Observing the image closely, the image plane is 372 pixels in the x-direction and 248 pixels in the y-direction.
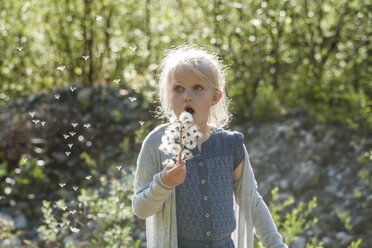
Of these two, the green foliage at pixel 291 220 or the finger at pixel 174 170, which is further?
the green foliage at pixel 291 220

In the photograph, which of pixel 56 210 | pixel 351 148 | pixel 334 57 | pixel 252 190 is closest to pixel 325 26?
pixel 334 57

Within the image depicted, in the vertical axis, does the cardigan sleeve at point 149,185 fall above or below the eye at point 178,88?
below

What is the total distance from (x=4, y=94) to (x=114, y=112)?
4.70 ft

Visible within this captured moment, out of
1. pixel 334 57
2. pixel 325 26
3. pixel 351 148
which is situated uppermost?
pixel 325 26

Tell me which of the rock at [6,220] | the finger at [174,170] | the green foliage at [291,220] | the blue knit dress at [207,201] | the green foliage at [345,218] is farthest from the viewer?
the rock at [6,220]

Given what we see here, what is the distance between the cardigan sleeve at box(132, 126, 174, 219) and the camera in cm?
183

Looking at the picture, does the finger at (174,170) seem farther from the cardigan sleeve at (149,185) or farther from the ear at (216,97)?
the ear at (216,97)

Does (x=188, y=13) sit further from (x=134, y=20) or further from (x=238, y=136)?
(x=238, y=136)

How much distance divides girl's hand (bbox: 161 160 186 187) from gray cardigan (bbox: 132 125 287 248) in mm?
31

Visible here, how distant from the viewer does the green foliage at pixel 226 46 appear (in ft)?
15.9

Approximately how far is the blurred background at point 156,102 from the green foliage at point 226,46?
0.01 meters

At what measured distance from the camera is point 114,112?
17.0ft

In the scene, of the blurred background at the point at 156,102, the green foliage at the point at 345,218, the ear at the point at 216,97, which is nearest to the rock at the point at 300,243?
the blurred background at the point at 156,102

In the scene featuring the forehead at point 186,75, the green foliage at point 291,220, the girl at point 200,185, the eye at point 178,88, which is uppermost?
the forehead at point 186,75
